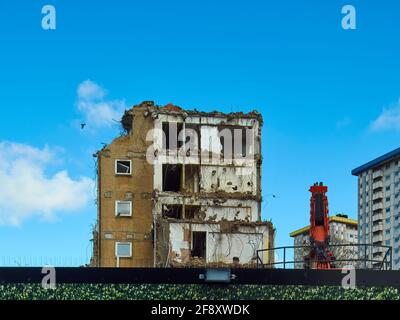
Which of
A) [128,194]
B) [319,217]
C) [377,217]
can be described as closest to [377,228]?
[377,217]

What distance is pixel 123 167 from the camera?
193ft

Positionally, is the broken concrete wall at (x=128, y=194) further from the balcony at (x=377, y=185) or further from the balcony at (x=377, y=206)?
the balcony at (x=377, y=185)

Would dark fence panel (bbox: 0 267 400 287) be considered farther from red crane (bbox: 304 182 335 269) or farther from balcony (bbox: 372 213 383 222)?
balcony (bbox: 372 213 383 222)

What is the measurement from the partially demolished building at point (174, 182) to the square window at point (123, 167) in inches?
2.5

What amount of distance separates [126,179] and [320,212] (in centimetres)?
2071

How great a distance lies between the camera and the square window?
5875cm

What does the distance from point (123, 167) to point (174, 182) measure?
3506mm

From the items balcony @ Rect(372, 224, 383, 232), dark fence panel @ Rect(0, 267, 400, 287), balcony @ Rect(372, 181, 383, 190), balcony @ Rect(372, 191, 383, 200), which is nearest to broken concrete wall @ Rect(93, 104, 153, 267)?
dark fence panel @ Rect(0, 267, 400, 287)

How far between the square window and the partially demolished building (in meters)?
0.06

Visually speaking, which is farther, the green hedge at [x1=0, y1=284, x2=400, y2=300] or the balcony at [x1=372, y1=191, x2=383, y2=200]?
the balcony at [x1=372, y1=191, x2=383, y2=200]
